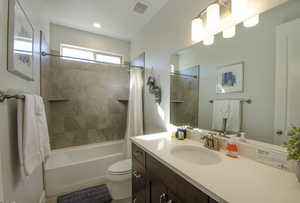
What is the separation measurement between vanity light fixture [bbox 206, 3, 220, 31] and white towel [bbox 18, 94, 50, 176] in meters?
1.58

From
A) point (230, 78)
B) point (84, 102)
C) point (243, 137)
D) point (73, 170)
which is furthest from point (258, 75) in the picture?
point (84, 102)

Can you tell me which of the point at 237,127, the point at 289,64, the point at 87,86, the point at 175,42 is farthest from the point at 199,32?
the point at 87,86

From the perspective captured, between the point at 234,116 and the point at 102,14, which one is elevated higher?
the point at 102,14

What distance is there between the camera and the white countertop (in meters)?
0.54

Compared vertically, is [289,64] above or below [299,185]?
above

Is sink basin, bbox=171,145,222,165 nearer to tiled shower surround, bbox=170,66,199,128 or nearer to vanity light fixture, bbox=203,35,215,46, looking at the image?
tiled shower surround, bbox=170,66,199,128

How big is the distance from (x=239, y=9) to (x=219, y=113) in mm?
820

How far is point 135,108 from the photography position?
92.4 inches

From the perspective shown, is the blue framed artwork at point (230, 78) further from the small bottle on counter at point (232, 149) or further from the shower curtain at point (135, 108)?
the shower curtain at point (135, 108)

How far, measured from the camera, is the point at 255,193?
0.56 m

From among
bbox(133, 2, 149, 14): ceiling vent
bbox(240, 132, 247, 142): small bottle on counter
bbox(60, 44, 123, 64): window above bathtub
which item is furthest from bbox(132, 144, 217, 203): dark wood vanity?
bbox(60, 44, 123, 64): window above bathtub

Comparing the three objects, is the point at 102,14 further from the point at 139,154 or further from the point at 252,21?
the point at 139,154

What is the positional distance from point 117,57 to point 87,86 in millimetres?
972

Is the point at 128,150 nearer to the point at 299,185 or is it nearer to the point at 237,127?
the point at 237,127
